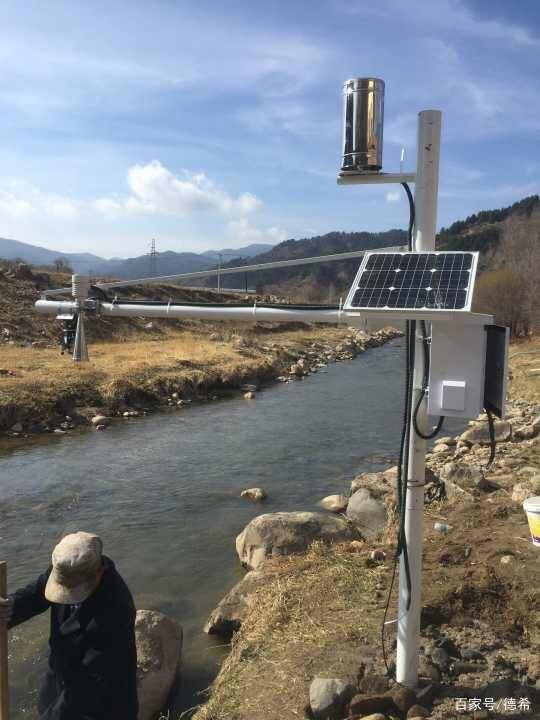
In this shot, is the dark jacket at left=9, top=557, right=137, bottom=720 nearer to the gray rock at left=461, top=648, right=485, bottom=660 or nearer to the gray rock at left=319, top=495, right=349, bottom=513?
the gray rock at left=461, top=648, right=485, bottom=660

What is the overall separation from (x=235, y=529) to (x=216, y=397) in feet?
37.1

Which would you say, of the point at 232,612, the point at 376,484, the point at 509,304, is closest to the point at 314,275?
the point at 509,304

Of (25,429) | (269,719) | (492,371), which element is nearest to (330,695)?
(269,719)

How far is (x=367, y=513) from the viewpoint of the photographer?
27.1ft

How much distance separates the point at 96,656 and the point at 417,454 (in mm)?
2154

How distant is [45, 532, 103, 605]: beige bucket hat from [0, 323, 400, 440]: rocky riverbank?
1192cm

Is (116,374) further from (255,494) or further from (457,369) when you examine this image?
(457,369)

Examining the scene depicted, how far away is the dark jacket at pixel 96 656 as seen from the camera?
10.7 feet

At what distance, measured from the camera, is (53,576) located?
3.32 m

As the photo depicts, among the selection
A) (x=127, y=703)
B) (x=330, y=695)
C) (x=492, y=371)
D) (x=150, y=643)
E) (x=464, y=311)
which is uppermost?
(x=464, y=311)

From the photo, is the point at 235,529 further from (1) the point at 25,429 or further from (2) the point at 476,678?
(1) the point at 25,429

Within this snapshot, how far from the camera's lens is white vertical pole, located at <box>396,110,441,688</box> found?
3684 millimetres

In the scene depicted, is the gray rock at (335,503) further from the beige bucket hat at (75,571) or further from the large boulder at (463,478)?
the beige bucket hat at (75,571)

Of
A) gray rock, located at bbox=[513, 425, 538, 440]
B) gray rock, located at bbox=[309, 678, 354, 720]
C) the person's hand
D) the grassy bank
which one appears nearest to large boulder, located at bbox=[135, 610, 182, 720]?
the grassy bank
